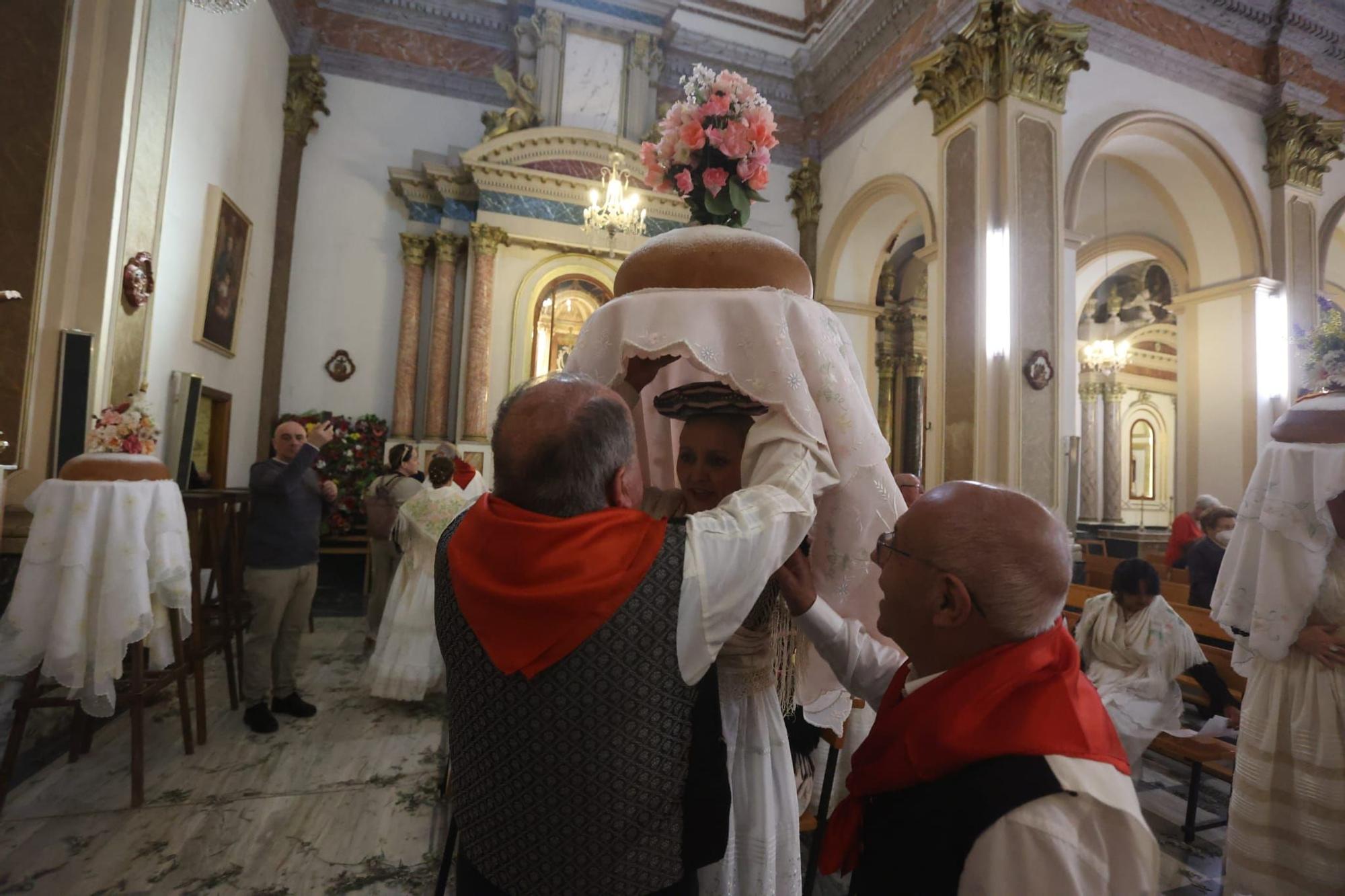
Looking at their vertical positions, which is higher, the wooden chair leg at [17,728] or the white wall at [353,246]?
the white wall at [353,246]

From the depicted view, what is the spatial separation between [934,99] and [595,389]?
7.39m

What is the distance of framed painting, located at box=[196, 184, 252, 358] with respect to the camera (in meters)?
5.76

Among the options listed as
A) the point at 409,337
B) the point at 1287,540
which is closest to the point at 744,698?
the point at 1287,540

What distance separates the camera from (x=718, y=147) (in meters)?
1.51

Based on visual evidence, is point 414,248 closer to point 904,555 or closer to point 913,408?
point 913,408

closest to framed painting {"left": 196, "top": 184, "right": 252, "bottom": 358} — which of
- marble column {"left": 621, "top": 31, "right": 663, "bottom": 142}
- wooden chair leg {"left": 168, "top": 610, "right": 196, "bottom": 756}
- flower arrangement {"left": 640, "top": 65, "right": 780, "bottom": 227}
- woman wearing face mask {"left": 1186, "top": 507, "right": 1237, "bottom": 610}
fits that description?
wooden chair leg {"left": 168, "top": 610, "right": 196, "bottom": 756}

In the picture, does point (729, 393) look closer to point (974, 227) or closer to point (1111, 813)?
point (1111, 813)

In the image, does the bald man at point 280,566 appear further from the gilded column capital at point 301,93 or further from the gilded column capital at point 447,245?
the gilded column capital at point 301,93

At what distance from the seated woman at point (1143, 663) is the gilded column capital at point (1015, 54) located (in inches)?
194

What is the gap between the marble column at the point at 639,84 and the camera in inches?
364

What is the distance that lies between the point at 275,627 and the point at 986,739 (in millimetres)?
4315

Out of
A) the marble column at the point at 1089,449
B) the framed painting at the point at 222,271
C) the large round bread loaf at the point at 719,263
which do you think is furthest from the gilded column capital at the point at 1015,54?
the marble column at the point at 1089,449

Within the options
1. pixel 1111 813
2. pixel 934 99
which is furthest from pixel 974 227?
pixel 1111 813

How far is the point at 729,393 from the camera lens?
136cm
